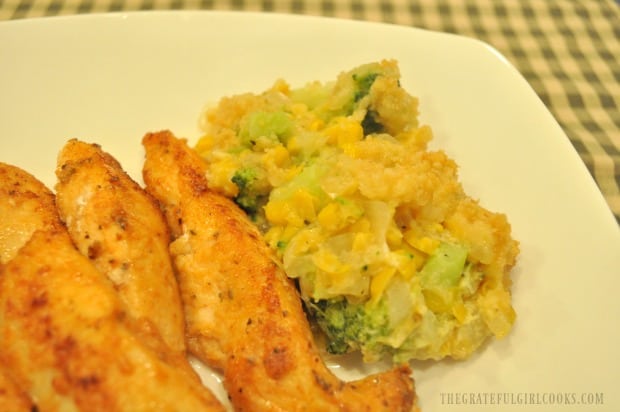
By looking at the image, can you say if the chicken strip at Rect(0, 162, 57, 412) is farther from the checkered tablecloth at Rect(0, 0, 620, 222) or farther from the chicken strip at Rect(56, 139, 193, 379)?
the checkered tablecloth at Rect(0, 0, 620, 222)

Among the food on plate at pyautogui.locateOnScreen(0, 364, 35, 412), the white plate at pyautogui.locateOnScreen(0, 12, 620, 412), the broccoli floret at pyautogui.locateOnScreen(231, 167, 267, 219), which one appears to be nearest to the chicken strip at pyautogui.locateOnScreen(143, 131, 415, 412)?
the broccoli floret at pyautogui.locateOnScreen(231, 167, 267, 219)

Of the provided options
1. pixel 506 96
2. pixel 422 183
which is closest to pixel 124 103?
pixel 422 183

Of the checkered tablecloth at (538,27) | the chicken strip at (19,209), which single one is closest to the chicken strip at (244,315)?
the chicken strip at (19,209)

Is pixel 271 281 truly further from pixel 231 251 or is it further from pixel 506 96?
pixel 506 96

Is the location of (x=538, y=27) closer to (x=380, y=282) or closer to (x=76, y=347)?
(x=380, y=282)

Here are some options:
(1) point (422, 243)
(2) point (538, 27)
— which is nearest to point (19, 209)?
(1) point (422, 243)

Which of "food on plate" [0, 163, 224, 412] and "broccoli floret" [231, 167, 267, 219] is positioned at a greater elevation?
"food on plate" [0, 163, 224, 412]

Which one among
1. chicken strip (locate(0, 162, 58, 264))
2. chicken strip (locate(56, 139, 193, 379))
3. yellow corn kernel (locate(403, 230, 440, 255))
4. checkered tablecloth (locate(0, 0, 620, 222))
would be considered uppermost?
chicken strip (locate(0, 162, 58, 264))
